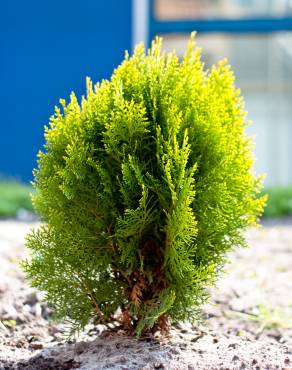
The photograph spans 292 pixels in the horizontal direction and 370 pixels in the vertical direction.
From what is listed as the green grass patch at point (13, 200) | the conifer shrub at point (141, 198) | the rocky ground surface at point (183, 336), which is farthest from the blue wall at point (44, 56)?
the conifer shrub at point (141, 198)

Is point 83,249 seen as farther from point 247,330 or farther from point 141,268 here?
point 247,330

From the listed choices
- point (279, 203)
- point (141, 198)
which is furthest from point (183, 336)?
point (279, 203)

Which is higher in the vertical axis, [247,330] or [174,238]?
[174,238]

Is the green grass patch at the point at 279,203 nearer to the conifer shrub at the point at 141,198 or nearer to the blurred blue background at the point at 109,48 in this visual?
the blurred blue background at the point at 109,48

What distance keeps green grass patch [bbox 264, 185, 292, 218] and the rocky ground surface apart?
476cm

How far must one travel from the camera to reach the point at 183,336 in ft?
12.3

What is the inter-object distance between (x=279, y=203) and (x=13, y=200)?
4.33m

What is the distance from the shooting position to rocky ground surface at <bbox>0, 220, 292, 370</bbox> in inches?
128

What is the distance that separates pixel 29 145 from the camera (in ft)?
46.9

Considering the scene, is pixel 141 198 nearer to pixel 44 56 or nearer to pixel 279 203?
pixel 279 203

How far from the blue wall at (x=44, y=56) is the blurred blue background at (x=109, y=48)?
2cm

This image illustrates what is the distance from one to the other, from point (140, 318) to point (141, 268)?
31cm

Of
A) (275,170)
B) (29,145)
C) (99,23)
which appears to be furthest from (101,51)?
(275,170)

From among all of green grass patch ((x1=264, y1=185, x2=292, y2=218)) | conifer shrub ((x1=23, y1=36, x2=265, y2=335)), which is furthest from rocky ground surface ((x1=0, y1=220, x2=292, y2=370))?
green grass patch ((x1=264, y1=185, x2=292, y2=218))
